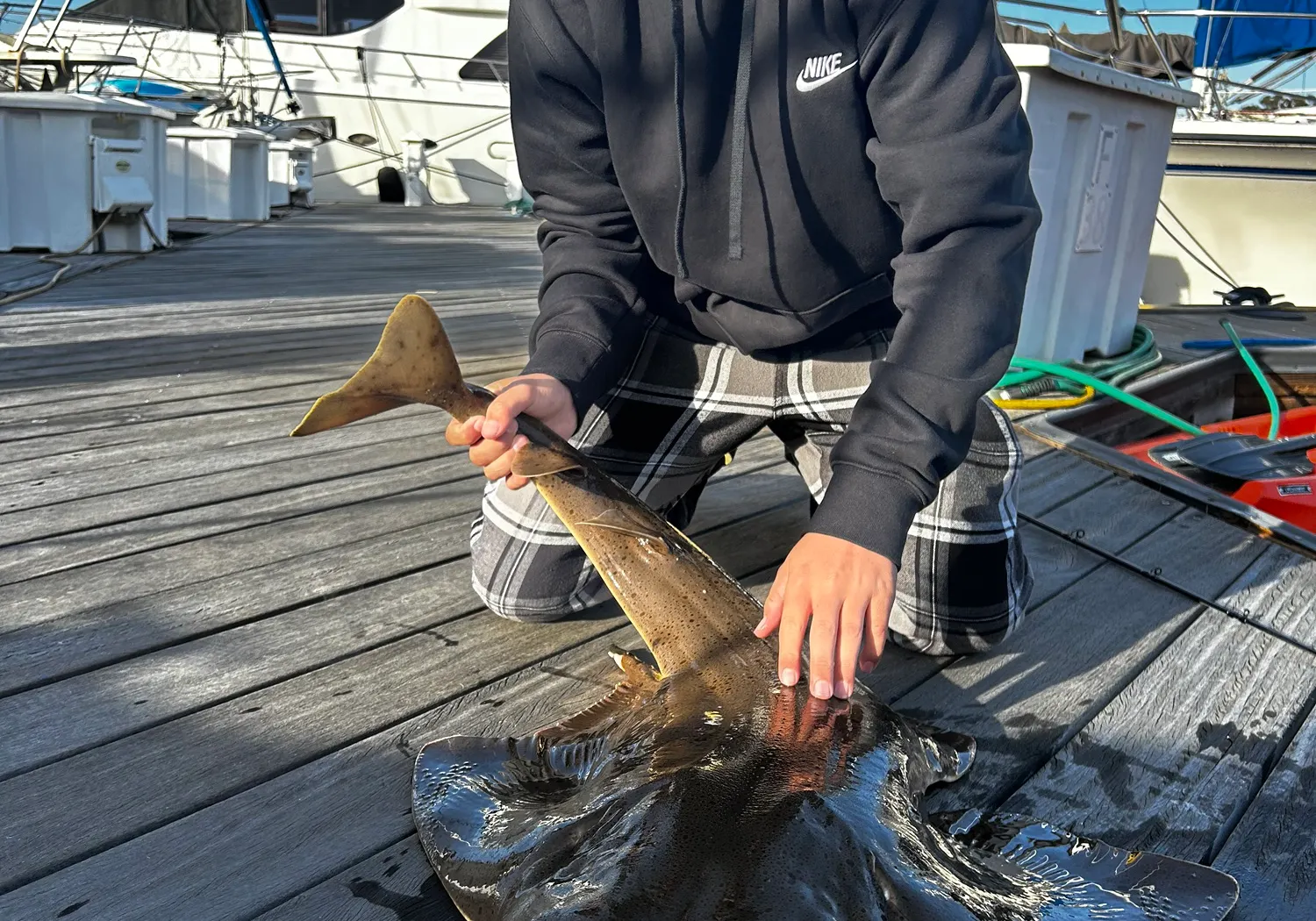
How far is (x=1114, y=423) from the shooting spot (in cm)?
425

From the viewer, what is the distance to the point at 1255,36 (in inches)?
423

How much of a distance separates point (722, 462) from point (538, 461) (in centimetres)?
76

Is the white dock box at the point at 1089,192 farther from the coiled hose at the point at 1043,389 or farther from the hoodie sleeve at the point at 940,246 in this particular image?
the hoodie sleeve at the point at 940,246

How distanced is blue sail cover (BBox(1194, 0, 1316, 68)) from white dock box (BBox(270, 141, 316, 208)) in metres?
9.48

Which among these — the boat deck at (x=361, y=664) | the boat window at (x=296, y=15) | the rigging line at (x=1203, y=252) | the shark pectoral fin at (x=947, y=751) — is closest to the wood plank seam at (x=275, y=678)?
the boat deck at (x=361, y=664)

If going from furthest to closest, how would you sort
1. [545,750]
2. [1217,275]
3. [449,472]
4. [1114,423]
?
[1217,275] → [1114,423] → [449,472] → [545,750]

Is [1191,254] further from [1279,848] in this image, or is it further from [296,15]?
[296,15]

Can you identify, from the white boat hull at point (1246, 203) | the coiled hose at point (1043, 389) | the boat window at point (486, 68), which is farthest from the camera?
the boat window at point (486, 68)

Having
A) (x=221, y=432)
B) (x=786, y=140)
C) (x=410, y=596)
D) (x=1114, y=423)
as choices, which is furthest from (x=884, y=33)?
(x=1114, y=423)

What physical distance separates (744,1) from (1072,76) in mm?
2617

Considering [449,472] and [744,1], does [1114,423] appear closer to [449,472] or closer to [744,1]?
[449,472]

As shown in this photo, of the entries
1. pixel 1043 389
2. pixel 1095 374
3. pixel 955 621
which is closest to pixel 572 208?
pixel 955 621

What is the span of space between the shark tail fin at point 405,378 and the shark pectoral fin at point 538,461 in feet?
0.34

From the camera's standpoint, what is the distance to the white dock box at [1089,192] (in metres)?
3.99
